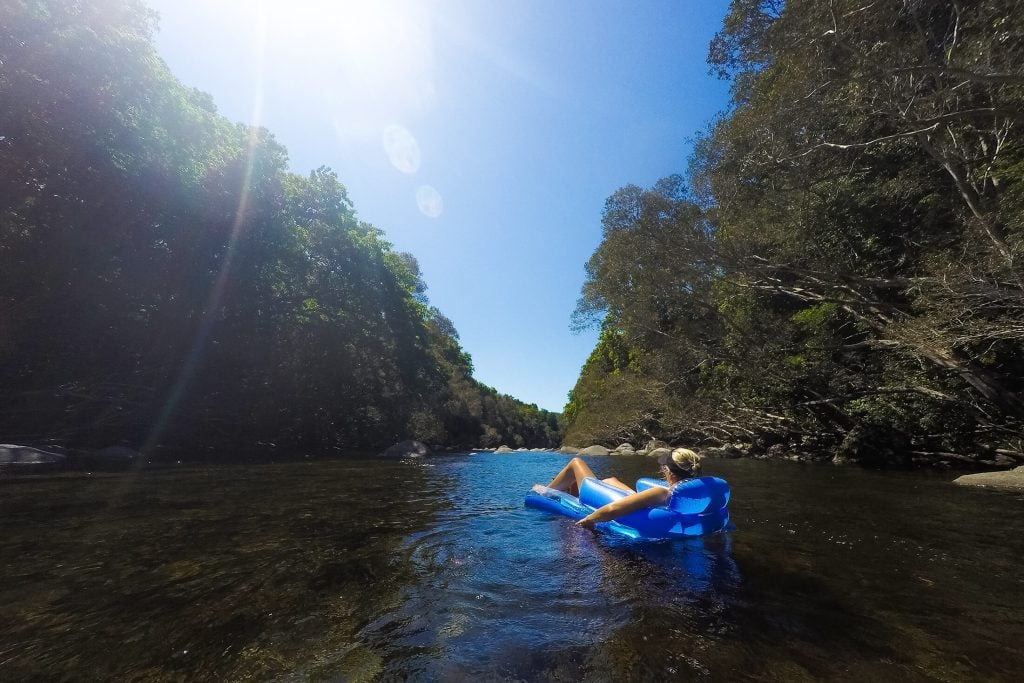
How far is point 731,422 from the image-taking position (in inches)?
889

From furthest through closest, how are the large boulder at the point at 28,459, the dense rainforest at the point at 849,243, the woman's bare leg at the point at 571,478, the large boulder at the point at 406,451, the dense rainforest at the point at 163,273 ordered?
the large boulder at the point at 406,451 → the dense rainforest at the point at 163,273 → the large boulder at the point at 28,459 → the dense rainforest at the point at 849,243 → the woman's bare leg at the point at 571,478

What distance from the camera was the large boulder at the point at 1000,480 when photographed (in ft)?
28.1

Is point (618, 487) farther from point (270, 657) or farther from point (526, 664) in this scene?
point (270, 657)

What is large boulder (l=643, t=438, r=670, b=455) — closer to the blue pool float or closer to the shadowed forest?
the shadowed forest

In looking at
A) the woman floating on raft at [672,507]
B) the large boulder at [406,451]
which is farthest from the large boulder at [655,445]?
the woman floating on raft at [672,507]

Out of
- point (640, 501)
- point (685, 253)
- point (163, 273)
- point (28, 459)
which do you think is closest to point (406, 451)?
point (163, 273)

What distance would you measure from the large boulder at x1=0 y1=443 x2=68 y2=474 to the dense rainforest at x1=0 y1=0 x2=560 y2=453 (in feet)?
13.4

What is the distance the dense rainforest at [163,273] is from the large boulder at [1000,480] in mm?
24639

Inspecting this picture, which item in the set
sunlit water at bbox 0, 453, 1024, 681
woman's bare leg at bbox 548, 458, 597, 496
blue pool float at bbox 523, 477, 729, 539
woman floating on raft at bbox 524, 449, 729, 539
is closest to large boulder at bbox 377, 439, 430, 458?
woman's bare leg at bbox 548, 458, 597, 496

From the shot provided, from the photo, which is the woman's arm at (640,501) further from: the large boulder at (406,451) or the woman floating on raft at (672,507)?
the large boulder at (406,451)

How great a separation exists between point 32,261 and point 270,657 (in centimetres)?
1861

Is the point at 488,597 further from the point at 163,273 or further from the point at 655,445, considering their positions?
the point at 655,445

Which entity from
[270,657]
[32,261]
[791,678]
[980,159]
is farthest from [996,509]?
[32,261]

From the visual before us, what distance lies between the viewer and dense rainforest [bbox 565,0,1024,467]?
8461 millimetres
